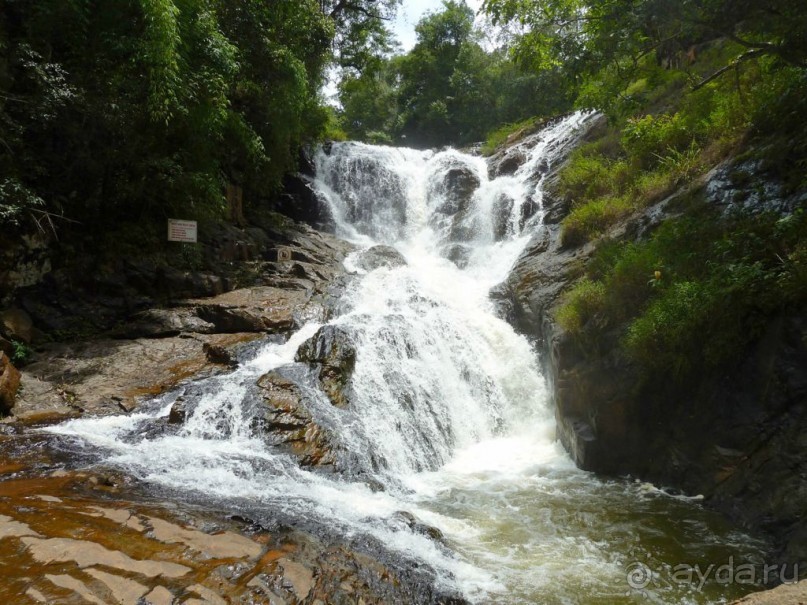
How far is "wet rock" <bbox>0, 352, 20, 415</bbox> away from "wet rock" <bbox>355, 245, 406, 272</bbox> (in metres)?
7.96

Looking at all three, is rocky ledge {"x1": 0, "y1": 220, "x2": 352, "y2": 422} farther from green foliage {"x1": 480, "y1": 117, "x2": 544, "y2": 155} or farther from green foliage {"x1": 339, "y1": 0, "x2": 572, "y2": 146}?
green foliage {"x1": 339, "y1": 0, "x2": 572, "y2": 146}

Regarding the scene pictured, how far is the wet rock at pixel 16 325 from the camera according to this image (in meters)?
8.00

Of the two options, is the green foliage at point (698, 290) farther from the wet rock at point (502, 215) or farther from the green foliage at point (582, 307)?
the wet rock at point (502, 215)

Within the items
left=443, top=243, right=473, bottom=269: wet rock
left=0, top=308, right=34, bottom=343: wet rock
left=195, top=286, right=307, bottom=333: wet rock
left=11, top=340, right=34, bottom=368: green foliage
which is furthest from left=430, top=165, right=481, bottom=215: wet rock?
left=11, top=340, right=34, bottom=368: green foliage

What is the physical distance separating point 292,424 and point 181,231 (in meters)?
5.51

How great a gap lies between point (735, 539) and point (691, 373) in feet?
6.42

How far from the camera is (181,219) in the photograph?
33.9ft

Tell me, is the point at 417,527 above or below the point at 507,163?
below

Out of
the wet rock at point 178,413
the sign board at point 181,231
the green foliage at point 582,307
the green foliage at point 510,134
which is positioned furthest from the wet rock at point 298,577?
the green foliage at point 510,134

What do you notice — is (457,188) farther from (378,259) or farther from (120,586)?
(120,586)

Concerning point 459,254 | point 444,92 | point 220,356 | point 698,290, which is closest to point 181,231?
point 220,356

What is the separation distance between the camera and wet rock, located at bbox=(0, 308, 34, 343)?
8000mm

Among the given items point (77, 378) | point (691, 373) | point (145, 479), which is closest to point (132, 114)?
point (77, 378)

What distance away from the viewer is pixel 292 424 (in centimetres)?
662
